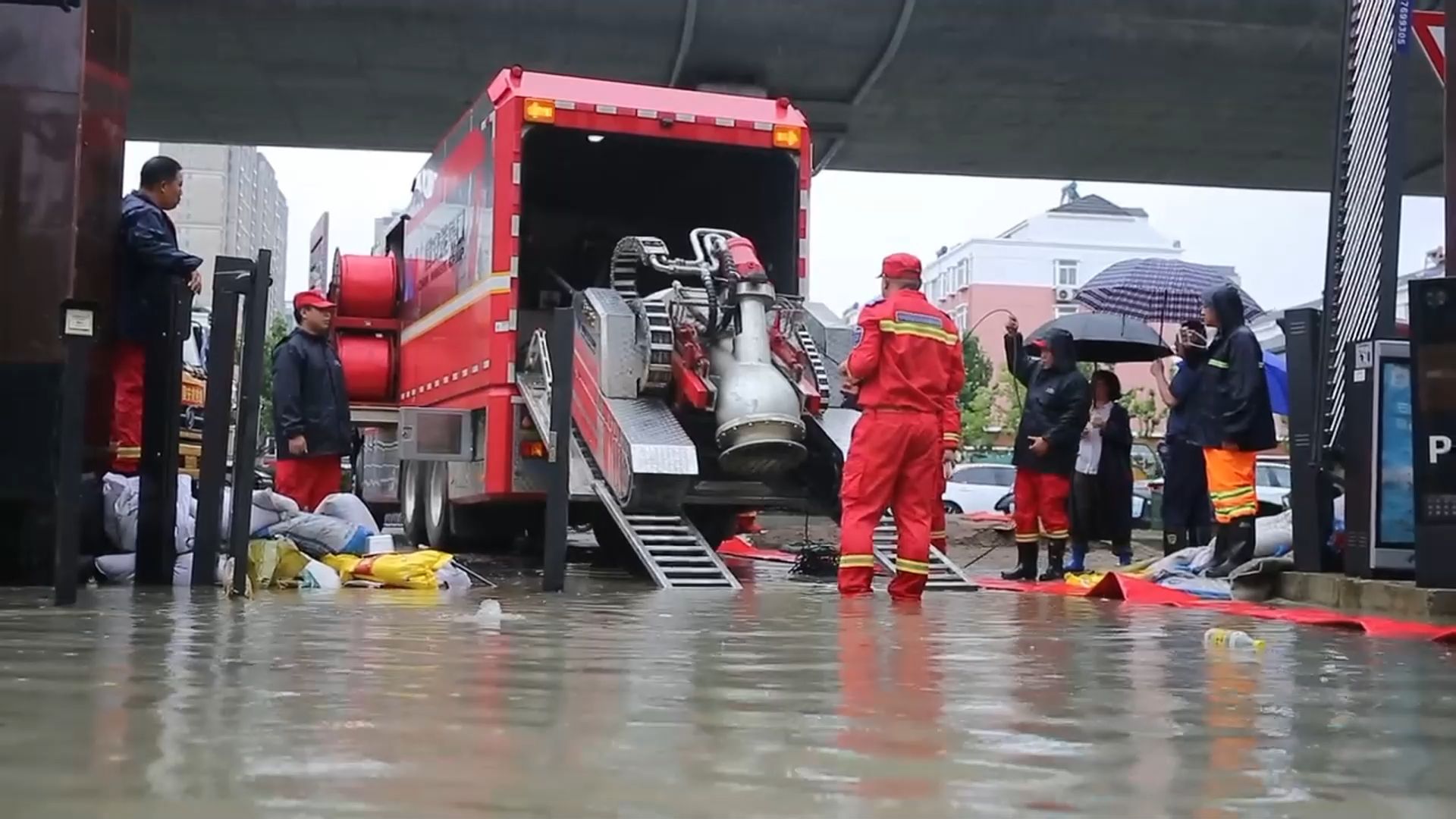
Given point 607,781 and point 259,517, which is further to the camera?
point 259,517

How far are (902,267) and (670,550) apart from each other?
202 cm

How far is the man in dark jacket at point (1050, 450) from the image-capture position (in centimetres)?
1016

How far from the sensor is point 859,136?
17.9m

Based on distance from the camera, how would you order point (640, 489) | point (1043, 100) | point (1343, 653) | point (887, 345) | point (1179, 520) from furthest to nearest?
point (1043, 100) → point (1179, 520) → point (640, 489) → point (887, 345) → point (1343, 653)

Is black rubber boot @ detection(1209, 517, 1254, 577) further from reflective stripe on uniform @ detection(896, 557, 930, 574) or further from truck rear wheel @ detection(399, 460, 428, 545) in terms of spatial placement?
truck rear wheel @ detection(399, 460, 428, 545)

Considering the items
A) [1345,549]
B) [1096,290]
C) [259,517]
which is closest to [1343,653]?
[1345,549]

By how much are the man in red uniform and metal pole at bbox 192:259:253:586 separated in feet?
9.46

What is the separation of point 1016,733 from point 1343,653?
92.9 inches

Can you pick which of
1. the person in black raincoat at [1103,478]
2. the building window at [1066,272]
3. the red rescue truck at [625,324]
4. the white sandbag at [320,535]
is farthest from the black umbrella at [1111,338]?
the building window at [1066,272]

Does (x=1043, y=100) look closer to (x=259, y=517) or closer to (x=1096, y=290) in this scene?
(x=1096, y=290)

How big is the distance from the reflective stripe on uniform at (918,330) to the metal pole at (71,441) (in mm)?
3658

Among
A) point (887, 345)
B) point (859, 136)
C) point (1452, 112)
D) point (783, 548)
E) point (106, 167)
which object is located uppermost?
point (859, 136)

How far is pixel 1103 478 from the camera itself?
11.3 metres

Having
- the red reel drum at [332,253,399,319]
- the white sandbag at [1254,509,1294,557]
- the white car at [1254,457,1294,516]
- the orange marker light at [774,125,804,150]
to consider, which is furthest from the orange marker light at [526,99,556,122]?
the white car at [1254,457,1294,516]
